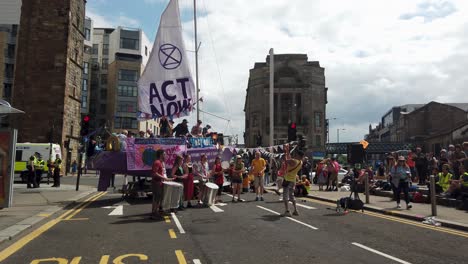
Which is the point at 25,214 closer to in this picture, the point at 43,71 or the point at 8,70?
the point at 43,71

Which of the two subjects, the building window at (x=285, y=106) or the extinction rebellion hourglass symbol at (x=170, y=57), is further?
the building window at (x=285, y=106)

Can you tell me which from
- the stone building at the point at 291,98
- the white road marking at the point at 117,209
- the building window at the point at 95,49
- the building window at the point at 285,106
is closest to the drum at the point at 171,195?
the white road marking at the point at 117,209

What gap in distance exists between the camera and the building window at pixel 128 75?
79.4 m

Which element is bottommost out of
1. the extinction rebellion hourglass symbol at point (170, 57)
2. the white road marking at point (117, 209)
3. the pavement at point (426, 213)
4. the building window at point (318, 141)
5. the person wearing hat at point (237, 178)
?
the white road marking at point (117, 209)

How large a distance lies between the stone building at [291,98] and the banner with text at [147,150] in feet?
231

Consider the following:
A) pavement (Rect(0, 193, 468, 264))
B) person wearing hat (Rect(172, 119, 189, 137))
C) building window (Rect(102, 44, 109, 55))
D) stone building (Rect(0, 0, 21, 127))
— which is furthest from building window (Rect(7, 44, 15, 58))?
pavement (Rect(0, 193, 468, 264))

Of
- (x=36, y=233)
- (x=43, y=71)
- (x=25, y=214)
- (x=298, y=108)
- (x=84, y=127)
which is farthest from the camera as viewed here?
(x=298, y=108)

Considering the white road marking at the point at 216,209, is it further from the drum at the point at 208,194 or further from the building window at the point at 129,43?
the building window at the point at 129,43

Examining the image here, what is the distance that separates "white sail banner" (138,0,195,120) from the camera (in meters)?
15.3

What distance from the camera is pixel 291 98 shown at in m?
88.5

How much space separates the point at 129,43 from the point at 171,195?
77.5 metres

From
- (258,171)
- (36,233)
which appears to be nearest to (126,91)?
(258,171)

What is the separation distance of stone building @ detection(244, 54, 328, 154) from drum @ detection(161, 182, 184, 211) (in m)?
73.6

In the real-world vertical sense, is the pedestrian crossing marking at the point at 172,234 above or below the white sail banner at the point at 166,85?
below
